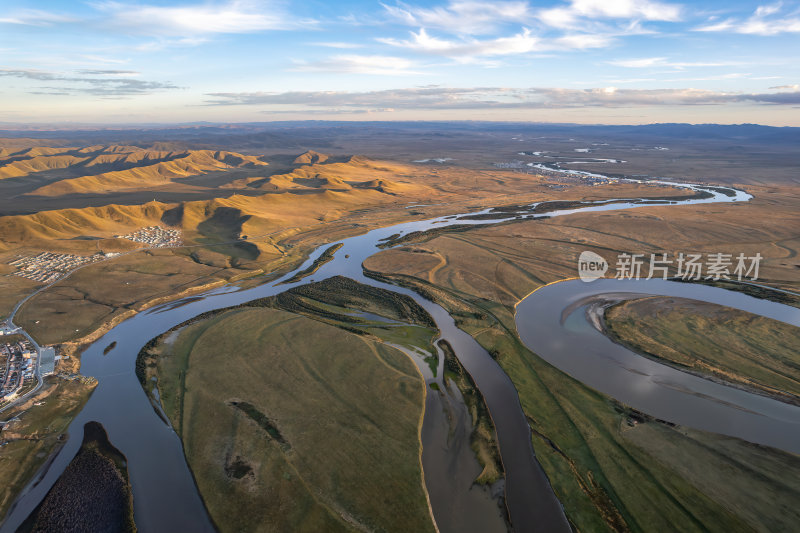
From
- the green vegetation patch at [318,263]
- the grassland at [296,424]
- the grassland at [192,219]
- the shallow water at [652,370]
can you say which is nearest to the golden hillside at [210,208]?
the grassland at [192,219]

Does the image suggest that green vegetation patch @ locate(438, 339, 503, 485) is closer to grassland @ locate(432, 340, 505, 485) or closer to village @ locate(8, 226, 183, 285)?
grassland @ locate(432, 340, 505, 485)

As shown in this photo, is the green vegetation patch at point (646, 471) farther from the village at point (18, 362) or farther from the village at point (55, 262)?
the village at point (55, 262)

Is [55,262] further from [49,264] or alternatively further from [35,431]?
[35,431]

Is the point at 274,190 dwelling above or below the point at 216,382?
above

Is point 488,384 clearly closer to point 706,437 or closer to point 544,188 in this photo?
point 706,437

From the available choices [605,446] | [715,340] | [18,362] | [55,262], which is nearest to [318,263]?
[18,362]

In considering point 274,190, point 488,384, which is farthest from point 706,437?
point 274,190
